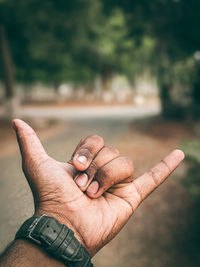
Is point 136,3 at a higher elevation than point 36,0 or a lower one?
lower

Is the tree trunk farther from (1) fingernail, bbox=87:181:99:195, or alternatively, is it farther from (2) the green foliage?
(1) fingernail, bbox=87:181:99:195

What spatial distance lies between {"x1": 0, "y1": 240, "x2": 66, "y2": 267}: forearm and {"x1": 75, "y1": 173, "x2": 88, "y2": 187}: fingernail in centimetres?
39

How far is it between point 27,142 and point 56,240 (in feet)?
1.89

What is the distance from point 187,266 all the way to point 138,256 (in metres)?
0.72

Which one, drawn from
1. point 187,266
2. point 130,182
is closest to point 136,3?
point 187,266

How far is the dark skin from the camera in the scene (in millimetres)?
1508

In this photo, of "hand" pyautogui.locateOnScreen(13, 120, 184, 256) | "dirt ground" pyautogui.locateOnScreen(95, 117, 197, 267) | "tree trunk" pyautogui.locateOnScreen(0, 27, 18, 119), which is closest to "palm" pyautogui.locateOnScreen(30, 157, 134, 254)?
"hand" pyautogui.locateOnScreen(13, 120, 184, 256)

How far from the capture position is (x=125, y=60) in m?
32.0

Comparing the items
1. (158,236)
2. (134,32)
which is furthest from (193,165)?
(134,32)

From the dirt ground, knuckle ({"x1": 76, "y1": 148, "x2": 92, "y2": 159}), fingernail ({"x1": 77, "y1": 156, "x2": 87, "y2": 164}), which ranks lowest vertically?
the dirt ground

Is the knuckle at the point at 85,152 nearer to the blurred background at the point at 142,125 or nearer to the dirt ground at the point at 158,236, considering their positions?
the blurred background at the point at 142,125

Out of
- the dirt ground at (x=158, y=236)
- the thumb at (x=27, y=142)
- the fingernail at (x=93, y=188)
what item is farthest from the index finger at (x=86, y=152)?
the dirt ground at (x=158, y=236)

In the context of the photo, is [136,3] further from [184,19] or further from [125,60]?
[125,60]

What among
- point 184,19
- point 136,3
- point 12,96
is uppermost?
point 136,3
